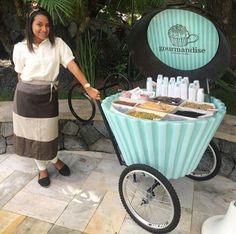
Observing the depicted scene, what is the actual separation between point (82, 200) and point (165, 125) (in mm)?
1081

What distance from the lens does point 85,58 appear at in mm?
3873

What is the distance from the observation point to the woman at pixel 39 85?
2.49 m

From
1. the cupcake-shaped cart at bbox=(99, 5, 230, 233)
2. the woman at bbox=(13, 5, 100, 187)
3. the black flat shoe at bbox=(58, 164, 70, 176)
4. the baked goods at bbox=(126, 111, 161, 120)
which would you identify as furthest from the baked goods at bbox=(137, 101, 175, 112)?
the black flat shoe at bbox=(58, 164, 70, 176)

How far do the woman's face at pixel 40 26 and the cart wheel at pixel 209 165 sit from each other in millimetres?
1617

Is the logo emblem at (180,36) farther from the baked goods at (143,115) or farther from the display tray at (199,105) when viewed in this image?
the baked goods at (143,115)

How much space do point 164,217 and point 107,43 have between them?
2859 millimetres

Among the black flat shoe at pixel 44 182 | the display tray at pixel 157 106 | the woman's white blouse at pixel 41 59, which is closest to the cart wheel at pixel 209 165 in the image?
the display tray at pixel 157 106

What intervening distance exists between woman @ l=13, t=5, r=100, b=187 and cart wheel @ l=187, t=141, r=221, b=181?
114cm

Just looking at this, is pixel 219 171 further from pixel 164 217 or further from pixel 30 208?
pixel 30 208

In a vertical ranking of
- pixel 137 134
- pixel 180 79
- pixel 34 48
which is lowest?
pixel 137 134

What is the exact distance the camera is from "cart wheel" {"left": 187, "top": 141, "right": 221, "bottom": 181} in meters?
2.83

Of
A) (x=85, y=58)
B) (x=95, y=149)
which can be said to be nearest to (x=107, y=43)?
(x=85, y=58)

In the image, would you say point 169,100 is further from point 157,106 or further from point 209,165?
point 209,165

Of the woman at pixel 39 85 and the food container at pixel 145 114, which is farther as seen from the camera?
the woman at pixel 39 85
